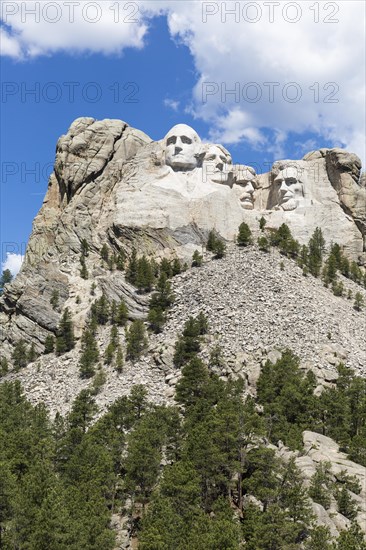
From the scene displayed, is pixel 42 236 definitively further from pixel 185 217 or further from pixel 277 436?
pixel 277 436

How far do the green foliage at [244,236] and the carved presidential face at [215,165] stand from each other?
8.27 metres

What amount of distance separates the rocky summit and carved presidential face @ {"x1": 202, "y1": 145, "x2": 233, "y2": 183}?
147mm

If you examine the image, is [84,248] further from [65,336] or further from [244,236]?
[244,236]

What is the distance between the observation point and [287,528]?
35125 mm

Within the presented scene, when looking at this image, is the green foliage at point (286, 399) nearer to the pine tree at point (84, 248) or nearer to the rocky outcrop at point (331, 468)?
the rocky outcrop at point (331, 468)

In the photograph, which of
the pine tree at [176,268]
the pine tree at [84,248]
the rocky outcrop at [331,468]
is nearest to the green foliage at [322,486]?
the rocky outcrop at [331,468]

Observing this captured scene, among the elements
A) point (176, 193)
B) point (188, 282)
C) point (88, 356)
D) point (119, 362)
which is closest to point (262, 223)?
point (176, 193)

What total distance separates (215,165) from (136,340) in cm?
3056

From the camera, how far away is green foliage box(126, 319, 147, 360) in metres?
64.4

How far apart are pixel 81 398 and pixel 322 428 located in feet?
61.3

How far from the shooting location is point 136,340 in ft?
213

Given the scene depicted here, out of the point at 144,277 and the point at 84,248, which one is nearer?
the point at 144,277

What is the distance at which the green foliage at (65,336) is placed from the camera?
68500 millimetres

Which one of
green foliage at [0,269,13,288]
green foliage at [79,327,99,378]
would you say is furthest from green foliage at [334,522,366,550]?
green foliage at [0,269,13,288]
